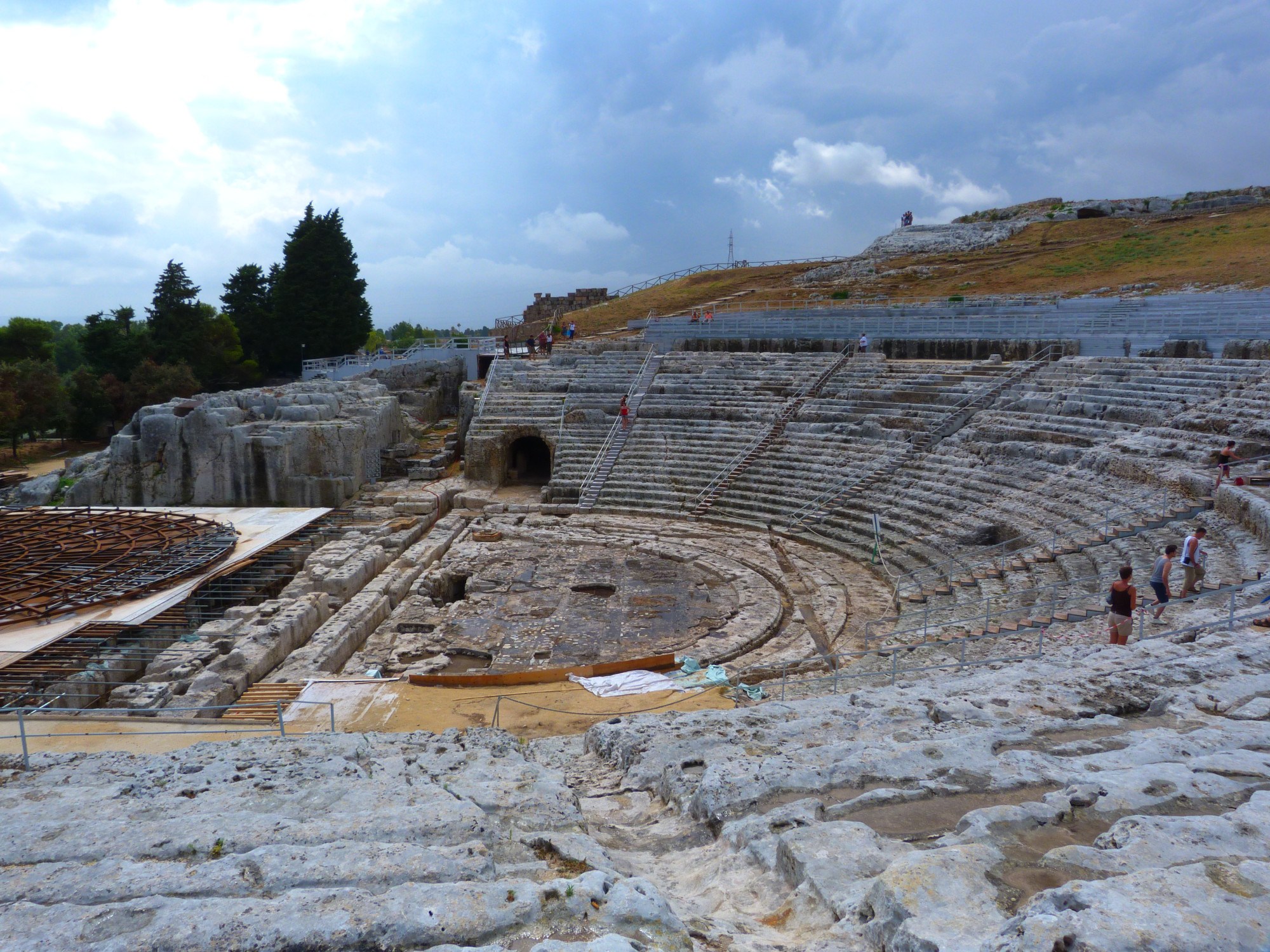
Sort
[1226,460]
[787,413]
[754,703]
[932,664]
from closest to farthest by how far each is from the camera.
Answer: [754,703], [932,664], [1226,460], [787,413]

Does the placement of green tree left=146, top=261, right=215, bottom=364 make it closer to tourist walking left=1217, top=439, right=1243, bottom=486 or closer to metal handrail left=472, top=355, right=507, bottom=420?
metal handrail left=472, top=355, right=507, bottom=420

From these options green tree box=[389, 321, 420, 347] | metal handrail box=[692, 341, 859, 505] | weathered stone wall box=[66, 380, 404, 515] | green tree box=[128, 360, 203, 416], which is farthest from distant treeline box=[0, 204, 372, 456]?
green tree box=[389, 321, 420, 347]

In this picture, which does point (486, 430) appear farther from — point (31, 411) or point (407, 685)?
point (31, 411)

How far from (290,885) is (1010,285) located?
41.6 meters

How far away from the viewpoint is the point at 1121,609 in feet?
24.8

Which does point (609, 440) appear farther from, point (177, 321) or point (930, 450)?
point (177, 321)

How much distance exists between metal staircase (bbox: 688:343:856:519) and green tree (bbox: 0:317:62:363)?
1389 inches

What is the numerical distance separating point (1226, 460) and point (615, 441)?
569 inches

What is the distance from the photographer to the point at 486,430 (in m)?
23.1

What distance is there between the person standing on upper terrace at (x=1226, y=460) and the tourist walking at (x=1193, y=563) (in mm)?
3428

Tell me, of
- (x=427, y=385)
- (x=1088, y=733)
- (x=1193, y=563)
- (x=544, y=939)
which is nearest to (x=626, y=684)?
(x=1088, y=733)

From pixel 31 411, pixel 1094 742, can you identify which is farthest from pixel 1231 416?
pixel 31 411

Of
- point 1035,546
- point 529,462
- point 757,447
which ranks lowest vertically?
point 1035,546

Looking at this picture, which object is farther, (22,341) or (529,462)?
(22,341)
